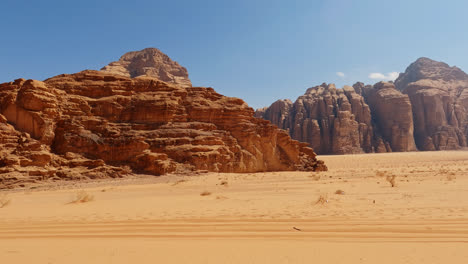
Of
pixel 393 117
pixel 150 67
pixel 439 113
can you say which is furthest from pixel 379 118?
pixel 150 67

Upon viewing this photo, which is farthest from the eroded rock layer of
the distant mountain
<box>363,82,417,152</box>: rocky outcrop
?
<box>363,82,417,152</box>: rocky outcrop

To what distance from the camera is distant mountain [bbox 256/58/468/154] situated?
70938 millimetres

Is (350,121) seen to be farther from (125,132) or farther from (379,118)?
(125,132)

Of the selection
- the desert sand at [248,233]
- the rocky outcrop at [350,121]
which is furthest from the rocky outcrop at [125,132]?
the rocky outcrop at [350,121]

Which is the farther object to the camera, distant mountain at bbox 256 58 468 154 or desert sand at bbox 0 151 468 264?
distant mountain at bbox 256 58 468 154

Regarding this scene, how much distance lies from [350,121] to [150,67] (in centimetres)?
5196

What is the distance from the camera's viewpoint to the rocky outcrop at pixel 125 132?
20.9 m

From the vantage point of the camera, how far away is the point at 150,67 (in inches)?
2542

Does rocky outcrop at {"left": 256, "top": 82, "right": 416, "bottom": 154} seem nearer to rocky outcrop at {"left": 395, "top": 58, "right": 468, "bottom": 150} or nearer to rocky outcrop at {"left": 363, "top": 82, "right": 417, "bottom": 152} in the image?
rocky outcrop at {"left": 363, "top": 82, "right": 417, "bottom": 152}

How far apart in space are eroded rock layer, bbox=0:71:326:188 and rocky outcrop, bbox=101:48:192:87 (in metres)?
33.9

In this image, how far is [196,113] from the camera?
2839 cm

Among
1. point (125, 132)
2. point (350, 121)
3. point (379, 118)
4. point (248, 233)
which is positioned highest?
point (379, 118)

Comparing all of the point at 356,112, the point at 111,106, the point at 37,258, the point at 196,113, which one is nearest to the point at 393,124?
the point at 356,112

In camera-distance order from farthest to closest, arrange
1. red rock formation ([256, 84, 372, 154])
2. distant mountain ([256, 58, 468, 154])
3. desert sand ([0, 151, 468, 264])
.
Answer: distant mountain ([256, 58, 468, 154]) → red rock formation ([256, 84, 372, 154]) → desert sand ([0, 151, 468, 264])
